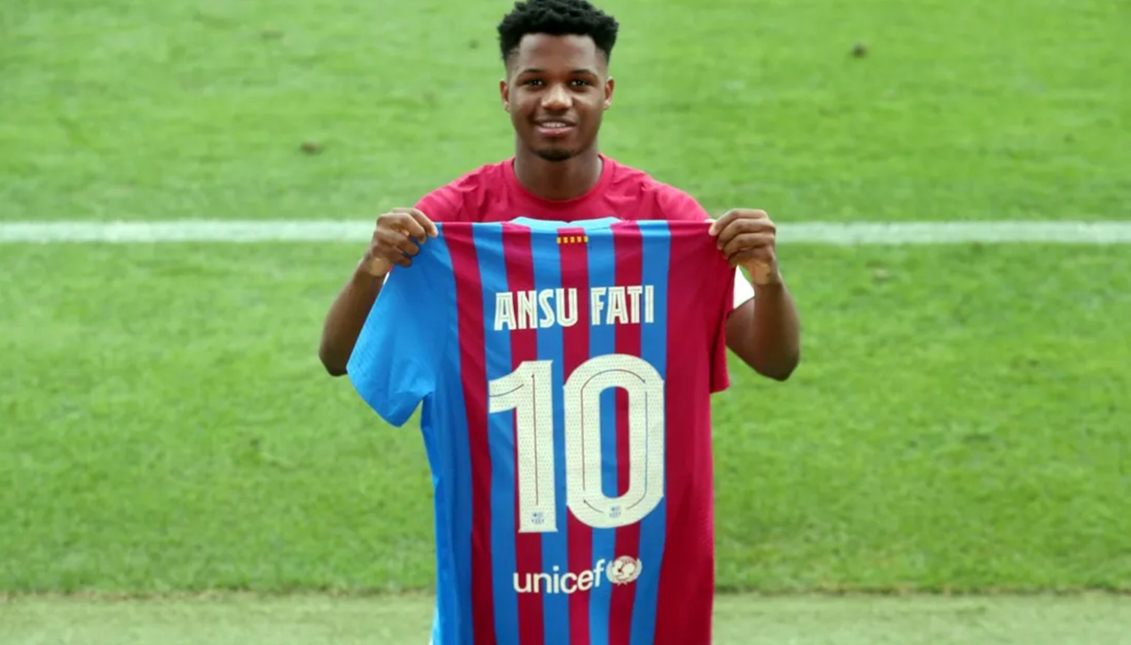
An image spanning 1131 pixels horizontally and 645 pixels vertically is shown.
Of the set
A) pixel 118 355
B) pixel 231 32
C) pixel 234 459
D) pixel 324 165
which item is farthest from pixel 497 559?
pixel 231 32

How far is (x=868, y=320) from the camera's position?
221 inches

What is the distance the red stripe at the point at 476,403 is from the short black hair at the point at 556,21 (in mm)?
366

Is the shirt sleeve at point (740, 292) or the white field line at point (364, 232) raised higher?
the white field line at point (364, 232)

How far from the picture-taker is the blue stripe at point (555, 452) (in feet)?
8.77

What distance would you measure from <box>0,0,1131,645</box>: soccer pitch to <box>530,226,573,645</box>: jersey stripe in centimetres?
131

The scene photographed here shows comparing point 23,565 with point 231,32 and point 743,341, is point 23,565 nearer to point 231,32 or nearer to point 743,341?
point 743,341

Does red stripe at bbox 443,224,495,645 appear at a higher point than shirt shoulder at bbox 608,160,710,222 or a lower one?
Answer: lower

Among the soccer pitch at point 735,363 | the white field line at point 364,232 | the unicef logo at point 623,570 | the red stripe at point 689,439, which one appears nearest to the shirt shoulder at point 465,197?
the red stripe at point 689,439

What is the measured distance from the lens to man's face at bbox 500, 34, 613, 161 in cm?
269

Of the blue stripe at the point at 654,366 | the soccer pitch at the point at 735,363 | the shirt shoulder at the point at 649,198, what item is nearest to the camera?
the blue stripe at the point at 654,366

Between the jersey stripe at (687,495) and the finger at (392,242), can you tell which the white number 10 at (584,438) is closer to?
the jersey stripe at (687,495)

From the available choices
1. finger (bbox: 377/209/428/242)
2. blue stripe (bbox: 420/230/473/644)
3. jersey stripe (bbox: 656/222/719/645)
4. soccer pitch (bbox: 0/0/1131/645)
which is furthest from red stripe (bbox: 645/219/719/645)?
soccer pitch (bbox: 0/0/1131/645)

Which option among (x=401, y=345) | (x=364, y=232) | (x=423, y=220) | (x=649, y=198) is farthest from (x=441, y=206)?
(x=364, y=232)

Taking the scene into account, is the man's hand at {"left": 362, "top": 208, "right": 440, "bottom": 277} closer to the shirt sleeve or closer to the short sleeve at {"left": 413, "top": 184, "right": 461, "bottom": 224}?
the short sleeve at {"left": 413, "top": 184, "right": 461, "bottom": 224}
